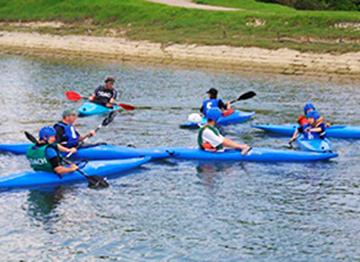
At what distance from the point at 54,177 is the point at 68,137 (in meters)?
1.76

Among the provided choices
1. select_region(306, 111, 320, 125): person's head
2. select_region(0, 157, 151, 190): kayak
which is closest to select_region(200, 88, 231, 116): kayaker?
select_region(306, 111, 320, 125): person's head

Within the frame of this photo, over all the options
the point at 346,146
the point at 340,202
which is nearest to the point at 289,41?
the point at 346,146

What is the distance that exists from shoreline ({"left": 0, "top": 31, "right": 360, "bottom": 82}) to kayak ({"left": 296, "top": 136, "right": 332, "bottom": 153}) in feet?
43.1

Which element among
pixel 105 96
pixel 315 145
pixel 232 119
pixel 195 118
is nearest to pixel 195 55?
pixel 105 96

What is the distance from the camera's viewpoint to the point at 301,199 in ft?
51.3

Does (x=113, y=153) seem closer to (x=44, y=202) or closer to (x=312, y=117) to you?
(x=44, y=202)

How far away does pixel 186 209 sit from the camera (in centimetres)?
1498

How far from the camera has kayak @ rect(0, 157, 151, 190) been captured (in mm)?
16094

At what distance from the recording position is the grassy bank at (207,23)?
120ft

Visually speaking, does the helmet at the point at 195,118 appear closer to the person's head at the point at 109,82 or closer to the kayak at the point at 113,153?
the person's head at the point at 109,82

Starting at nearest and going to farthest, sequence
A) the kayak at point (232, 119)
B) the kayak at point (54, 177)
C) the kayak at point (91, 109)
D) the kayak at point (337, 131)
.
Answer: the kayak at point (54, 177), the kayak at point (337, 131), the kayak at point (232, 119), the kayak at point (91, 109)

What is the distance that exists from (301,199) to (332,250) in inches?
108

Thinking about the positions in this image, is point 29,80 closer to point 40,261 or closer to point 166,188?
point 166,188

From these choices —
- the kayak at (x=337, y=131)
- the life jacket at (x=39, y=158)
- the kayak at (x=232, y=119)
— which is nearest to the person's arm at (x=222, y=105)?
the kayak at (x=232, y=119)
